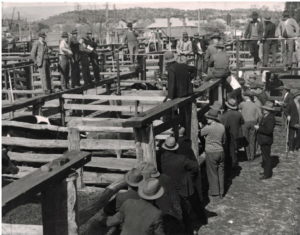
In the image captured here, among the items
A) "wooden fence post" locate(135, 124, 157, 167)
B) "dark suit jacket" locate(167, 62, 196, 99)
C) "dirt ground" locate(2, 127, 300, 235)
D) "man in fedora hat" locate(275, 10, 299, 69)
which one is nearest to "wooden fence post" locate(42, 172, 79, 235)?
"dirt ground" locate(2, 127, 300, 235)

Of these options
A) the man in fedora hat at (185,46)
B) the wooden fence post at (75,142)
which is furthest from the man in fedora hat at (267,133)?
the man in fedora hat at (185,46)

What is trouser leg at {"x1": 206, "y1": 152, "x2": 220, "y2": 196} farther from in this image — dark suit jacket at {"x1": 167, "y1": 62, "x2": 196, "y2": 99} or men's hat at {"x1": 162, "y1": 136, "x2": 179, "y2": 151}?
men's hat at {"x1": 162, "y1": 136, "x2": 179, "y2": 151}

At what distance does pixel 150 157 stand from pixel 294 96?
7814 mm

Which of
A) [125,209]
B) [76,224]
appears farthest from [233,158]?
[76,224]

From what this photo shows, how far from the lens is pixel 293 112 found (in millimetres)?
13844

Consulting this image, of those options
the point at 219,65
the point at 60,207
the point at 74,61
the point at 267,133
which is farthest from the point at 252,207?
the point at 74,61

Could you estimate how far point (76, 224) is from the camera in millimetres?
5281

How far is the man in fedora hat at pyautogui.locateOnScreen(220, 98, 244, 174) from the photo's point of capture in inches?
453

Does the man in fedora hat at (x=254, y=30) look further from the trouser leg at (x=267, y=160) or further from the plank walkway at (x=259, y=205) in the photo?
the trouser leg at (x=267, y=160)

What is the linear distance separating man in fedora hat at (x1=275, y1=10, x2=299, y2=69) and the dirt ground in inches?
279

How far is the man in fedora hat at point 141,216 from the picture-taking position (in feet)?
18.6

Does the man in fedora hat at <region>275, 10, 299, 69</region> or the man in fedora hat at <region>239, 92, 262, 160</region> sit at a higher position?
the man in fedora hat at <region>275, 10, 299, 69</region>

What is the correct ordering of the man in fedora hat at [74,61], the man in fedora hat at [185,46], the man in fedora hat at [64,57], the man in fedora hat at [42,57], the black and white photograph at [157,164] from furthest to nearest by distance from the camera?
the man in fedora hat at [185,46]
the man in fedora hat at [74,61]
the man in fedora hat at [64,57]
the man in fedora hat at [42,57]
the black and white photograph at [157,164]

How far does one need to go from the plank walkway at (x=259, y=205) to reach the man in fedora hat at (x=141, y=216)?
3.02 metres
